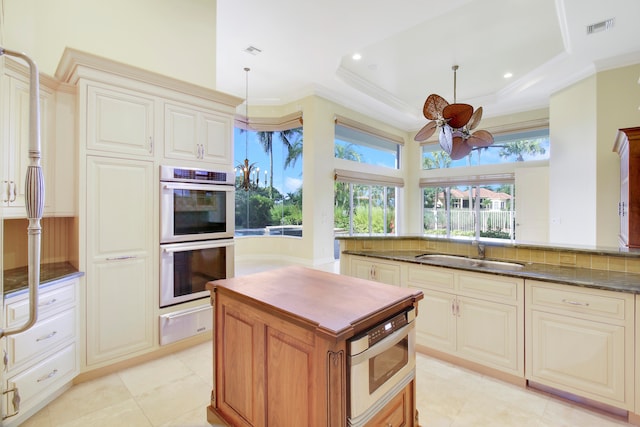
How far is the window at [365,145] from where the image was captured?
6.80 m

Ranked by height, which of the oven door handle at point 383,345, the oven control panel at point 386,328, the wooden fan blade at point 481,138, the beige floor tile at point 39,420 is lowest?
the beige floor tile at point 39,420

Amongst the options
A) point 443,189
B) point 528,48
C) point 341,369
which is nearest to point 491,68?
point 528,48

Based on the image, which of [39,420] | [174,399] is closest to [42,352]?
[39,420]

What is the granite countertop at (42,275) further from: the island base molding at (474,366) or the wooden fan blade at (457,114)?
the wooden fan blade at (457,114)

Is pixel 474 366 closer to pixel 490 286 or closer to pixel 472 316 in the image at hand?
pixel 472 316

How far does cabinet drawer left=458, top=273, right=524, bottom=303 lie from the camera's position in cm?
219

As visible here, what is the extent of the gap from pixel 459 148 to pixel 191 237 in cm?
400

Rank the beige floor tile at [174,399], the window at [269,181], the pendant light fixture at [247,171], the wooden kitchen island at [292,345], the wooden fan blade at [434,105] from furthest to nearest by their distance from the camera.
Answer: the window at [269,181] < the pendant light fixture at [247,171] < the wooden fan blade at [434,105] < the beige floor tile at [174,399] < the wooden kitchen island at [292,345]

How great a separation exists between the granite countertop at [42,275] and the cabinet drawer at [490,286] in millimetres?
2960

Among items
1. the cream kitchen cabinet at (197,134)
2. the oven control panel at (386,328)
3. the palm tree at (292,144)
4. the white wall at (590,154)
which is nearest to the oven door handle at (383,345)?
the oven control panel at (386,328)

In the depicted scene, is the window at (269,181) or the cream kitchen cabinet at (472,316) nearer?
the cream kitchen cabinet at (472,316)

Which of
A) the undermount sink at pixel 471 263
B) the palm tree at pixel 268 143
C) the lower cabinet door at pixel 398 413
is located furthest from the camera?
the palm tree at pixel 268 143

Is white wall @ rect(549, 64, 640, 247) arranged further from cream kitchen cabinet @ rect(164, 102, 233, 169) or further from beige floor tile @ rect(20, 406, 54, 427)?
beige floor tile @ rect(20, 406, 54, 427)

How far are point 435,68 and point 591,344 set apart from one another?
15.9 ft
